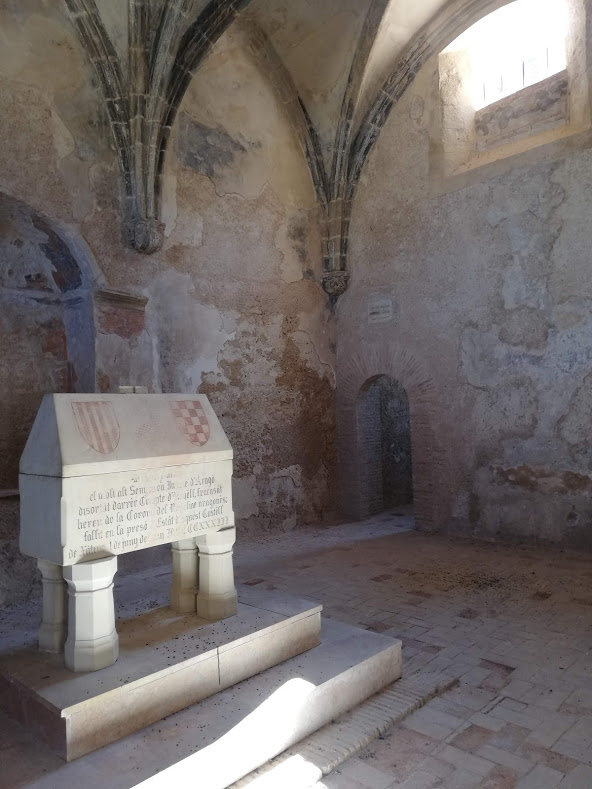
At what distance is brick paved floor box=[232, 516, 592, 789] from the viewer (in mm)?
2617

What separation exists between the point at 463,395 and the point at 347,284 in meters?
2.33

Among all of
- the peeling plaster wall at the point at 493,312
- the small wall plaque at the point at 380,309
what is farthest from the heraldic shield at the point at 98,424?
the small wall plaque at the point at 380,309

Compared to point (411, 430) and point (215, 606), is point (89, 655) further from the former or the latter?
point (411, 430)

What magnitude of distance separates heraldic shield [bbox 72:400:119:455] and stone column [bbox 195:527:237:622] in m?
0.84

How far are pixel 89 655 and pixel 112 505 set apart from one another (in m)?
0.72

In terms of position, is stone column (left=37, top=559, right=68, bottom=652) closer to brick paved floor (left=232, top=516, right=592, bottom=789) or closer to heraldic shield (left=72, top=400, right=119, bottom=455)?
heraldic shield (left=72, top=400, right=119, bottom=455)

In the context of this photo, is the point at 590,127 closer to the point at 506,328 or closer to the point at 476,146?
the point at 476,146

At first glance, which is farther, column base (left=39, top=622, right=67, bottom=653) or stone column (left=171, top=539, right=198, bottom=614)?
stone column (left=171, top=539, right=198, bottom=614)

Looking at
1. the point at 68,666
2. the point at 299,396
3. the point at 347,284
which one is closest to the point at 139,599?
the point at 68,666

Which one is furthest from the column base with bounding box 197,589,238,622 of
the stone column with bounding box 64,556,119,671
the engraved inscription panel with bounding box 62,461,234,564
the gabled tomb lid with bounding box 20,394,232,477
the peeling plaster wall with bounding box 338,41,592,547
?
the peeling plaster wall with bounding box 338,41,592,547

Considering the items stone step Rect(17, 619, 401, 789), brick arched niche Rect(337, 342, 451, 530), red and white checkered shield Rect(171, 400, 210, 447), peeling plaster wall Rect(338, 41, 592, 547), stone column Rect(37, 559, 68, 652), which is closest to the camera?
stone step Rect(17, 619, 401, 789)

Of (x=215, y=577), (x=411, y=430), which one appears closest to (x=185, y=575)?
(x=215, y=577)

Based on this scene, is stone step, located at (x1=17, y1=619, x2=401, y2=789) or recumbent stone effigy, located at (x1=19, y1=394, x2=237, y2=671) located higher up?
recumbent stone effigy, located at (x1=19, y1=394, x2=237, y2=671)

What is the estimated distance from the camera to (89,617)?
285 centimetres
